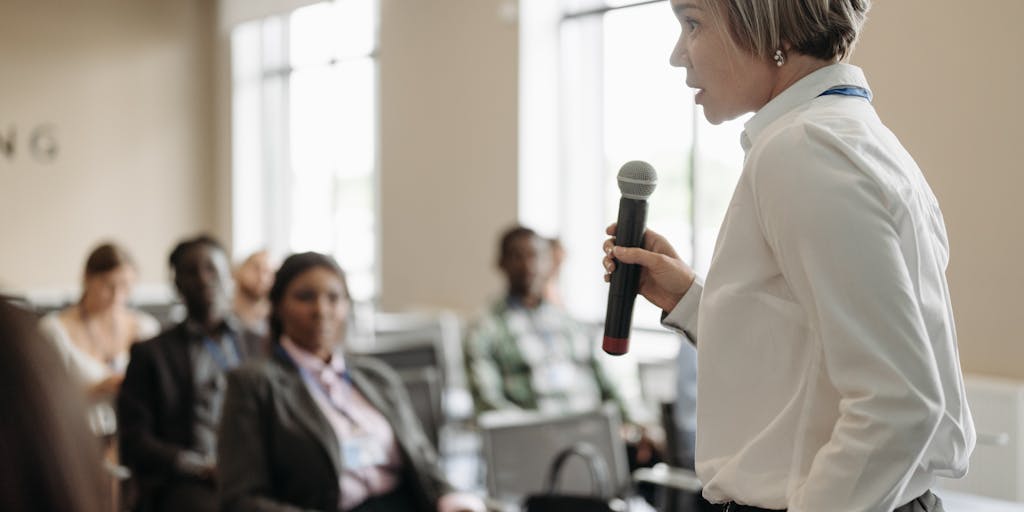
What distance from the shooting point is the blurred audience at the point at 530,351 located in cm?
457

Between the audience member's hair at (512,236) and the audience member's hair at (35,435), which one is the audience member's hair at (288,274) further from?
the audience member's hair at (35,435)

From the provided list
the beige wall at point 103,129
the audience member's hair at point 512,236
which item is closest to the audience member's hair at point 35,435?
the audience member's hair at point 512,236

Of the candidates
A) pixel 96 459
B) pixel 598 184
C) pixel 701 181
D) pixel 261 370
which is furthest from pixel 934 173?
pixel 598 184

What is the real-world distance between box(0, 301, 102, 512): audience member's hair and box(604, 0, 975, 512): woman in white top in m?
0.72

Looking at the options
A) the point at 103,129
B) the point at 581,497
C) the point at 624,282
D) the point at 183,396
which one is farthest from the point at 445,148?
the point at 624,282

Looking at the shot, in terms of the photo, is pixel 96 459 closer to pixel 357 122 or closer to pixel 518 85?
pixel 518 85

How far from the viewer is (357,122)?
887 centimetres

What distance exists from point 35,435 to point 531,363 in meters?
4.12

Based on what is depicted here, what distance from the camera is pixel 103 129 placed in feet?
32.1

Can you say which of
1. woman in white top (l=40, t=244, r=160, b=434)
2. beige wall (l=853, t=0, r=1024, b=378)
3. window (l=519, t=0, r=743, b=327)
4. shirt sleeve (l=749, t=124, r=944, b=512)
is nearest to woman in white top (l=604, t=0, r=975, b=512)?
shirt sleeve (l=749, t=124, r=944, b=512)

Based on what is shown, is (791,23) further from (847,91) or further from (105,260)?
(105,260)

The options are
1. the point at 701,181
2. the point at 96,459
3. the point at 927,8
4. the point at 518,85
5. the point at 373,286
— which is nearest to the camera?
the point at 96,459

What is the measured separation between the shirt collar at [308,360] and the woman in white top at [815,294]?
195 cm

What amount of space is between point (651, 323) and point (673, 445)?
2579 mm
